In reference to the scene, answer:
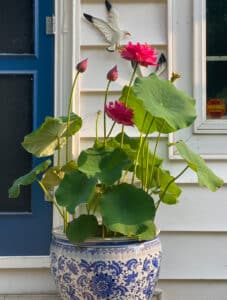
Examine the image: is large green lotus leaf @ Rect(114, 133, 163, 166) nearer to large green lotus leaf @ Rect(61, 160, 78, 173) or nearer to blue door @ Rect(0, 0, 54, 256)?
large green lotus leaf @ Rect(61, 160, 78, 173)

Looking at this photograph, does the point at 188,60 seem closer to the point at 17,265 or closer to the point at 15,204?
the point at 15,204

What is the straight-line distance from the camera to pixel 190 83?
8.59ft

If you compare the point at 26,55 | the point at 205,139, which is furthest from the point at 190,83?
the point at 26,55

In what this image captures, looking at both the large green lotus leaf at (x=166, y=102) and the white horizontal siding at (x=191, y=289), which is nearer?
the large green lotus leaf at (x=166, y=102)

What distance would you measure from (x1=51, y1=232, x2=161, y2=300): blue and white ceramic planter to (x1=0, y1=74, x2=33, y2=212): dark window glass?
592 mm

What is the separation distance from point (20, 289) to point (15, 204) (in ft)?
1.31

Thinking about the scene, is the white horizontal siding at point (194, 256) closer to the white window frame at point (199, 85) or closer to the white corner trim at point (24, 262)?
the white window frame at point (199, 85)

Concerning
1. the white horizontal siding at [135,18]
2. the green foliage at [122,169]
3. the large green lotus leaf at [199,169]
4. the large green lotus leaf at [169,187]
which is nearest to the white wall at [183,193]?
the white horizontal siding at [135,18]

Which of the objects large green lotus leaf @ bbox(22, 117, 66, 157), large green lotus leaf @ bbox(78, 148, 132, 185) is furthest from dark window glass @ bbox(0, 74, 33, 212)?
large green lotus leaf @ bbox(78, 148, 132, 185)

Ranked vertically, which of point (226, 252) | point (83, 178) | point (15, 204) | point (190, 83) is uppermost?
point (190, 83)

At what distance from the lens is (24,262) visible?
261cm

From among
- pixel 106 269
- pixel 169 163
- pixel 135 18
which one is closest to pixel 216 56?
pixel 135 18

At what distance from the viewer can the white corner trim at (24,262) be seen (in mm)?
2602

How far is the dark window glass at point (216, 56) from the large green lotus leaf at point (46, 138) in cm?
80
